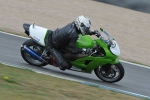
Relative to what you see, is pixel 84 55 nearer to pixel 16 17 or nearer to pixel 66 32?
pixel 66 32

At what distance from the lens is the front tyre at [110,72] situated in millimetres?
9197

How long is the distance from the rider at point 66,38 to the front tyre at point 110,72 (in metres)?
0.60

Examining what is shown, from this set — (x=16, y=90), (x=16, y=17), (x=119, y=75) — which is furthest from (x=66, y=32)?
(x=16, y=17)

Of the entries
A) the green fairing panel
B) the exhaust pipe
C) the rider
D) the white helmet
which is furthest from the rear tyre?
→ the white helmet

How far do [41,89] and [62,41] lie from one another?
239cm

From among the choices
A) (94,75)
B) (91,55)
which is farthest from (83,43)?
(94,75)

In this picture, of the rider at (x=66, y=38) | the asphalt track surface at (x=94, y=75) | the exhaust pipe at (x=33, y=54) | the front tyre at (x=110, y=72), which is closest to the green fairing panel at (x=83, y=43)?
the rider at (x=66, y=38)

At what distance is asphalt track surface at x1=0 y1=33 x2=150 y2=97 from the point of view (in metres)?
9.40

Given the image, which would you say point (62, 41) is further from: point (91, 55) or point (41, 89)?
point (41, 89)

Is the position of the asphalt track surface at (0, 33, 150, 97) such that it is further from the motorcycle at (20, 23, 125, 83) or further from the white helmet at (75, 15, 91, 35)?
the white helmet at (75, 15, 91, 35)

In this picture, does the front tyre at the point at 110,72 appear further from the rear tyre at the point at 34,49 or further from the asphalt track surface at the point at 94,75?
the rear tyre at the point at 34,49

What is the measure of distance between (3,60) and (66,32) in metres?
1.76

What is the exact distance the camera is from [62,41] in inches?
362

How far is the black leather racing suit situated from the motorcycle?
0.40ft
